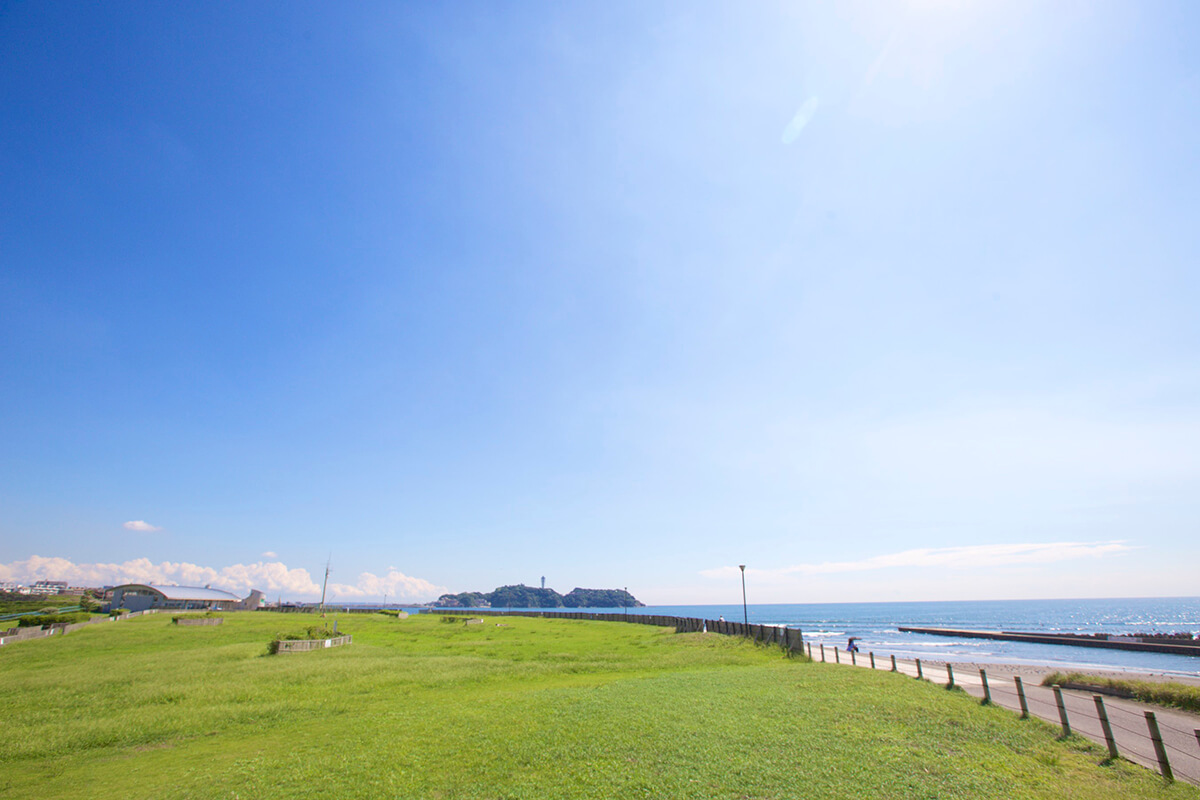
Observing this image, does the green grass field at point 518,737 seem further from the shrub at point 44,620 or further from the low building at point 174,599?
the low building at point 174,599

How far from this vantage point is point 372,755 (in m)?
11.2

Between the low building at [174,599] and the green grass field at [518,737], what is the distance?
6607 cm

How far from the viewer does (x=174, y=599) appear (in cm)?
7794

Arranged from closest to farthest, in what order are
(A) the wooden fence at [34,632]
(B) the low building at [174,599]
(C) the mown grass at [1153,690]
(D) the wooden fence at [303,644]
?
(C) the mown grass at [1153,690] < (D) the wooden fence at [303,644] < (A) the wooden fence at [34,632] < (B) the low building at [174,599]

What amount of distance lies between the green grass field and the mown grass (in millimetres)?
8407

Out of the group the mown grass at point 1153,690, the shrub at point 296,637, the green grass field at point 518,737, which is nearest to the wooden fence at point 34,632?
the green grass field at point 518,737

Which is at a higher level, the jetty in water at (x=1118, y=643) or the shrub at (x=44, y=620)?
the shrub at (x=44, y=620)

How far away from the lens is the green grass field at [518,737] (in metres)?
9.53

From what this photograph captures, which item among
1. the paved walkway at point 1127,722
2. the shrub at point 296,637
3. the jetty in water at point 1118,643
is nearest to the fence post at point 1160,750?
the paved walkway at point 1127,722

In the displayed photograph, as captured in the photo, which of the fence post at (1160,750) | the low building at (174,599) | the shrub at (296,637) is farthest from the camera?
the low building at (174,599)

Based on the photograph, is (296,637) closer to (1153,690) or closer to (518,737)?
(518,737)

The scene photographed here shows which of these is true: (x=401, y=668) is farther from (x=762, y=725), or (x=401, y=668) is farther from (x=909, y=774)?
(x=909, y=774)

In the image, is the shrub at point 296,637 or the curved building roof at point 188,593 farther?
the curved building roof at point 188,593

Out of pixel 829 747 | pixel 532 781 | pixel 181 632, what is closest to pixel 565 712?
pixel 532 781
